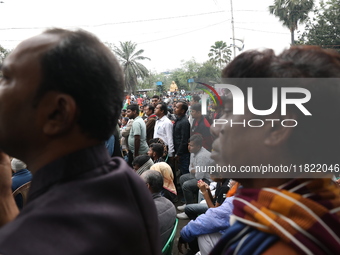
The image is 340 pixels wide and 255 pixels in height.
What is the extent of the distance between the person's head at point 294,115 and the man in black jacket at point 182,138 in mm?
4638

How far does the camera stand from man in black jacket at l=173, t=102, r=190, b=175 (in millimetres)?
5562

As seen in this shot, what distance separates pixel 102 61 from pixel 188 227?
242 cm

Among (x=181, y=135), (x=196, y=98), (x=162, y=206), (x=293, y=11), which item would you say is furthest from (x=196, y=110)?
(x=293, y=11)

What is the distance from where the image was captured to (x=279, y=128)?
2.80 ft

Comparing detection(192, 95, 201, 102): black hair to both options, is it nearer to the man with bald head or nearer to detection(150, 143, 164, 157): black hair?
detection(150, 143, 164, 157): black hair

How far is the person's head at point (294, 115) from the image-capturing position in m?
0.83

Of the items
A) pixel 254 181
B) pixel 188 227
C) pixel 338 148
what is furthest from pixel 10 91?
pixel 188 227

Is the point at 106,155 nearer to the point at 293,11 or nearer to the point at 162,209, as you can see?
the point at 162,209

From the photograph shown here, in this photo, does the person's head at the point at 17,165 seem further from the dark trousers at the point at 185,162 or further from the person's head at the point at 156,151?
the dark trousers at the point at 185,162

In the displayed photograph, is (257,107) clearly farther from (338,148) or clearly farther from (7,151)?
(7,151)

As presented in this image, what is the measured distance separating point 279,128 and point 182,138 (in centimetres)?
472

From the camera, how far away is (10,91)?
81 cm

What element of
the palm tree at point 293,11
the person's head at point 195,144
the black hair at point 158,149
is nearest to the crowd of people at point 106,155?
the person's head at point 195,144

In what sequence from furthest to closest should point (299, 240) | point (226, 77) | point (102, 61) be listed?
point (226, 77), point (102, 61), point (299, 240)
